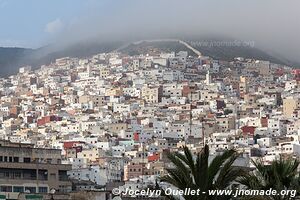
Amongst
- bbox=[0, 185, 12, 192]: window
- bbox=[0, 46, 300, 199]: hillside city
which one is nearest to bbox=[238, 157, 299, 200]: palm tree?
bbox=[0, 185, 12, 192]: window

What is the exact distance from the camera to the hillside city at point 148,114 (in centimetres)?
10278

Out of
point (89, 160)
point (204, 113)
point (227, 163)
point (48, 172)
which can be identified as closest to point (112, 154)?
point (89, 160)

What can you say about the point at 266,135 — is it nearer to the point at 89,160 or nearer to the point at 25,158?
the point at 89,160

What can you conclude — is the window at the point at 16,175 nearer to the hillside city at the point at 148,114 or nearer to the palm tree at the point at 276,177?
the palm tree at the point at 276,177

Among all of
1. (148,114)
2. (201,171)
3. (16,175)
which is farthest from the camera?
(148,114)

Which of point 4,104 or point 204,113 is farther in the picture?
point 4,104

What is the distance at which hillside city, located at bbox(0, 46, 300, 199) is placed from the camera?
103 meters

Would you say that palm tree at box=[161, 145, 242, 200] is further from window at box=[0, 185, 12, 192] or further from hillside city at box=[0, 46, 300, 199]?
hillside city at box=[0, 46, 300, 199]

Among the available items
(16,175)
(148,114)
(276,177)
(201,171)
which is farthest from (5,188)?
(148,114)

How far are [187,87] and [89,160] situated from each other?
71443 millimetres

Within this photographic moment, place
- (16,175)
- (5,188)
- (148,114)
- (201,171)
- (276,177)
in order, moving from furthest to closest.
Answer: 1. (148,114)
2. (16,175)
3. (5,188)
4. (276,177)
5. (201,171)

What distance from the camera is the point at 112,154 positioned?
110m

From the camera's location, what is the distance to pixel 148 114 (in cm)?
15112

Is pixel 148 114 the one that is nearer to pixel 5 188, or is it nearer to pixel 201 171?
pixel 5 188
